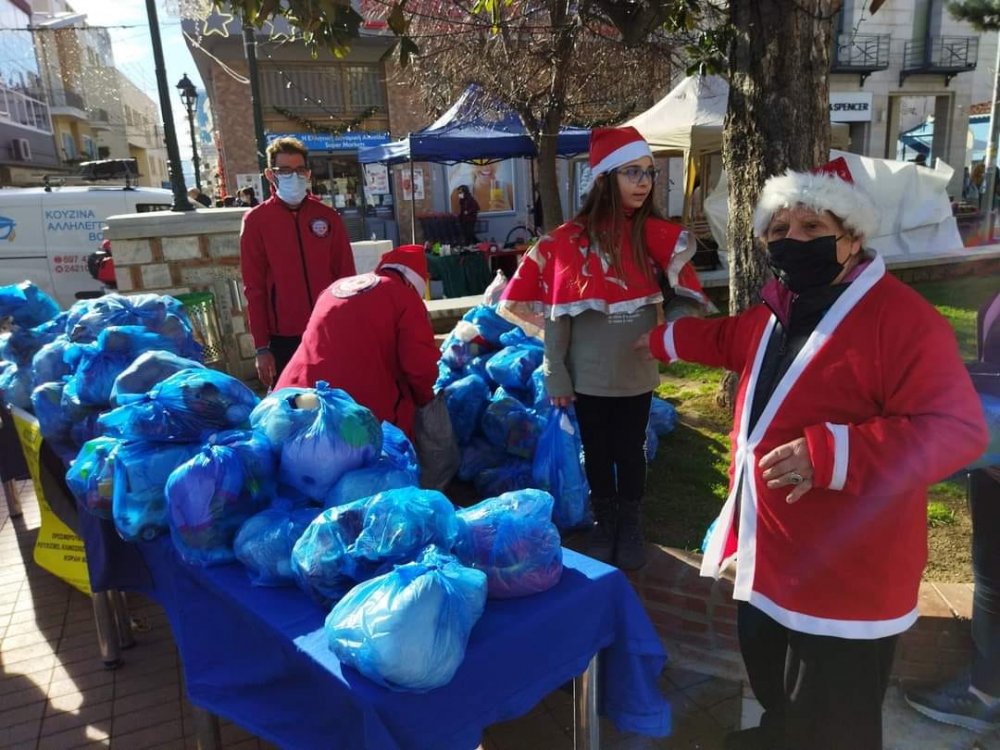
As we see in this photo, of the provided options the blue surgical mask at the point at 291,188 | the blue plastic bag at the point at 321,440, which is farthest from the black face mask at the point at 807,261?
the blue surgical mask at the point at 291,188

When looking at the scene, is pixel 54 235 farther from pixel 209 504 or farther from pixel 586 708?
pixel 586 708

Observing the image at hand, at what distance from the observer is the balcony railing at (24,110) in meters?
26.3

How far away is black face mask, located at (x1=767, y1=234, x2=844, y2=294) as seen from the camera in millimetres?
1713

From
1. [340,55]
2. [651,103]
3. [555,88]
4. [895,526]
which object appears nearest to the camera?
[895,526]

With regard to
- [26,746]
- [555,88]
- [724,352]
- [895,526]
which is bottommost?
[26,746]

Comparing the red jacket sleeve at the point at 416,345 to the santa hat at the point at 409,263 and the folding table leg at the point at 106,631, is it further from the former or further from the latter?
the folding table leg at the point at 106,631

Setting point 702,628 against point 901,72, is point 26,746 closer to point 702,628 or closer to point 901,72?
point 702,628

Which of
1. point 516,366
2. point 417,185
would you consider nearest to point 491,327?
point 516,366

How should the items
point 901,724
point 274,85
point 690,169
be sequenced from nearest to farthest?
1. point 901,724
2. point 690,169
3. point 274,85

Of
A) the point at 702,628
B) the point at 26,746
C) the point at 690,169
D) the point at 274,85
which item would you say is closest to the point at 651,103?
the point at 690,169

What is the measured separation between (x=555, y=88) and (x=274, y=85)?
1507cm

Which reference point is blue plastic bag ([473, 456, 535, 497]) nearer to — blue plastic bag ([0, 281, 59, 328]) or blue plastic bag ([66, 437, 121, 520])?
blue plastic bag ([66, 437, 121, 520])

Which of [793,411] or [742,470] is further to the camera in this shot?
[742,470]

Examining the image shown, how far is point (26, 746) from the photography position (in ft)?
8.56
